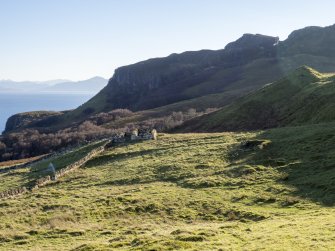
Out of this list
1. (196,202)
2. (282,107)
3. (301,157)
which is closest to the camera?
(196,202)

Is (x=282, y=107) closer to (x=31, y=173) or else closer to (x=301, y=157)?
(x=301, y=157)

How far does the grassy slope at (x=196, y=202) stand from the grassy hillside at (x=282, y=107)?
18.6m

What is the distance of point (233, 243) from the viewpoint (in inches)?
924

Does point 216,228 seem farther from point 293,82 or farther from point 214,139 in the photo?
point 293,82

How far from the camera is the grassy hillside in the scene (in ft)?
239

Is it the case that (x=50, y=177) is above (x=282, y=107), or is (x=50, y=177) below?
below

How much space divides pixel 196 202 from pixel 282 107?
54102mm

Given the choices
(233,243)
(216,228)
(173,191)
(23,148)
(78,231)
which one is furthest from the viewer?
(23,148)

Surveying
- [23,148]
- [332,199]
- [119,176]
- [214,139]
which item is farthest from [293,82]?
[23,148]

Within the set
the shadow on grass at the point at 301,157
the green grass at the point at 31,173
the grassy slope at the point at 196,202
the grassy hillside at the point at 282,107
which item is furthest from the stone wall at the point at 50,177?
the grassy hillside at the point at 282,107

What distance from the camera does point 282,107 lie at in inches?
3312

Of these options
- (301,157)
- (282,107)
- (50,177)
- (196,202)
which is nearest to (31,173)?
(50,177)

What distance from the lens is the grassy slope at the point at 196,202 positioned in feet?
82.4

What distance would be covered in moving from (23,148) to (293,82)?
293ft
